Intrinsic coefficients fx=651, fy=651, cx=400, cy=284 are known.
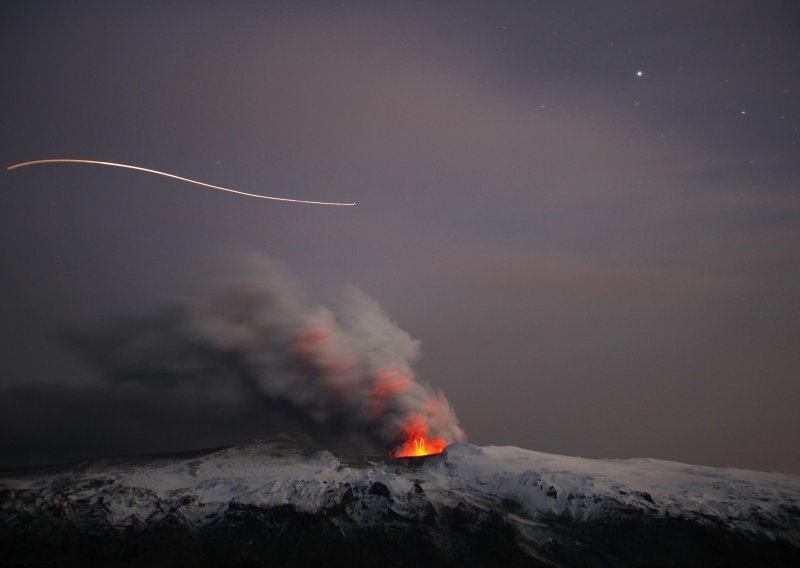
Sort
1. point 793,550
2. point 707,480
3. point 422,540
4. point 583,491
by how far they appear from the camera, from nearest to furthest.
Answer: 1. point 793,550
2. point 422,540
3. point 583,491
4. point 707,480

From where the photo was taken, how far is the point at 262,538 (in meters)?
172

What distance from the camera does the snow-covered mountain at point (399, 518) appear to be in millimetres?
160000

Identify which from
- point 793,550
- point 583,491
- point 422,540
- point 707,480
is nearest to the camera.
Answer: point 793,550

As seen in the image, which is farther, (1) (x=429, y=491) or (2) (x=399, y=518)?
(1) (x=429, y=491)

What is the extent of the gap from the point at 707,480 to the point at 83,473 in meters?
186

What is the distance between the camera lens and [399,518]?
568 ft

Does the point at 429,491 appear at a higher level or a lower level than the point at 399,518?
higher

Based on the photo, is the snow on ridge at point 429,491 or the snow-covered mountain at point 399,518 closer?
the snow-covered mountain at point 399,518

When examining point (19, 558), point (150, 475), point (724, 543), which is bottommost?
point (19, 558)

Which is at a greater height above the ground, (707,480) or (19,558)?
(707,480)

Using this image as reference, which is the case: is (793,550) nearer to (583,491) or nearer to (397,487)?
(583,491)

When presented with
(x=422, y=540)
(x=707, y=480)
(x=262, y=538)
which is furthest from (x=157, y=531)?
(x=707, y=480)

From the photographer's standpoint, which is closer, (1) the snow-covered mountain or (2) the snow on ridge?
(1) the snow-covered mountain

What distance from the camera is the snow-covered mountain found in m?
160
